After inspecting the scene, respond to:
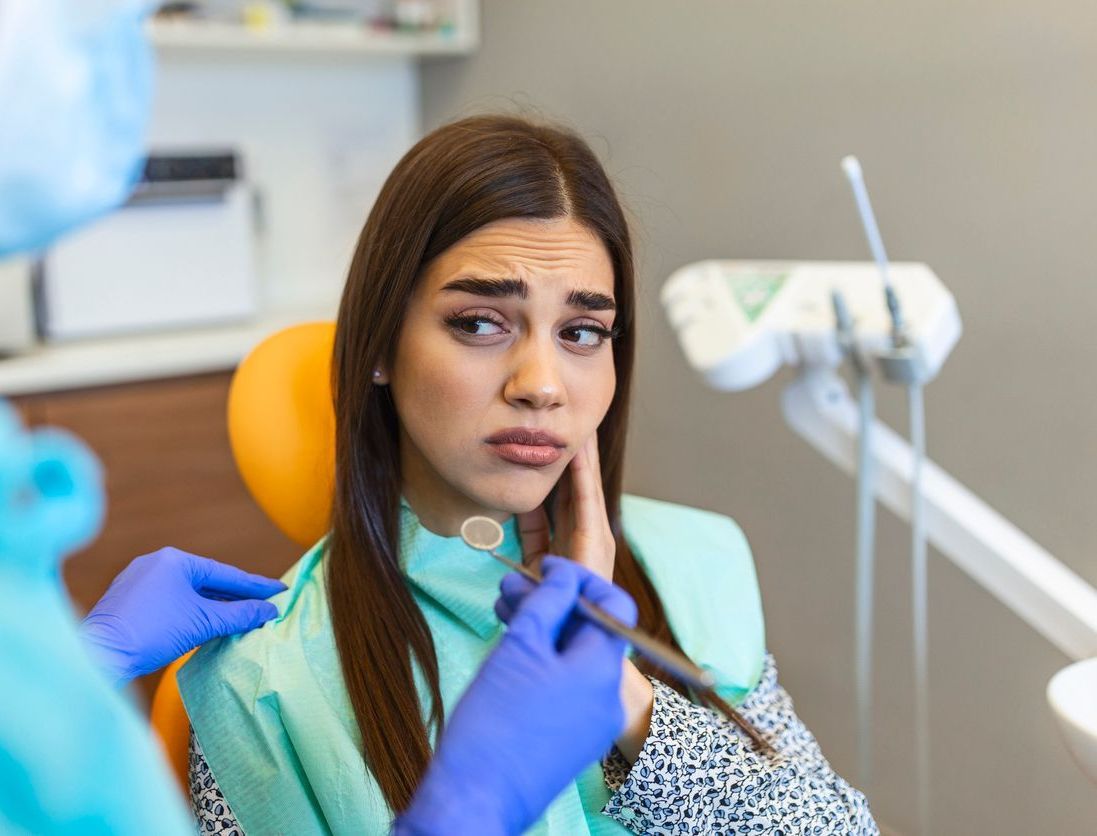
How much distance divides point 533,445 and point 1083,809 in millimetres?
1368

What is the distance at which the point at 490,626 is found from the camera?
127 cm

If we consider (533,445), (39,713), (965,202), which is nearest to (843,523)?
(965,202)

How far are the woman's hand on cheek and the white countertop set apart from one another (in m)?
1.33

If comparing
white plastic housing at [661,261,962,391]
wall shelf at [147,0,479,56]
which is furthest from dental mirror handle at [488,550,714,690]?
wall shelf at [147,0,479,56]

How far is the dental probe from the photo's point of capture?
0.72 metres

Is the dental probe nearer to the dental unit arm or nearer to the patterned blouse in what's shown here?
the patterned blouse

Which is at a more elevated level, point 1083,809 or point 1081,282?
point 1081,282

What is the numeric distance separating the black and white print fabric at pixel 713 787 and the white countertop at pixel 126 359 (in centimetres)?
161

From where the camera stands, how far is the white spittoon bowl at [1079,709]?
1.09 meters

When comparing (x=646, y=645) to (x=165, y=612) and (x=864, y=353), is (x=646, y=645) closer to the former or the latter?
(x=165, y=612)

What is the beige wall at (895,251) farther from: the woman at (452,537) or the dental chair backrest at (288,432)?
the dental chair backrest at (288,432)

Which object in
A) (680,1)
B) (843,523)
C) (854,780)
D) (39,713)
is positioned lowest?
(854,780)

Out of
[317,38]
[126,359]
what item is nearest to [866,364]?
[126,359]

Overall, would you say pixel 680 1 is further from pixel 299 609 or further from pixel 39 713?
pixel 39 713
